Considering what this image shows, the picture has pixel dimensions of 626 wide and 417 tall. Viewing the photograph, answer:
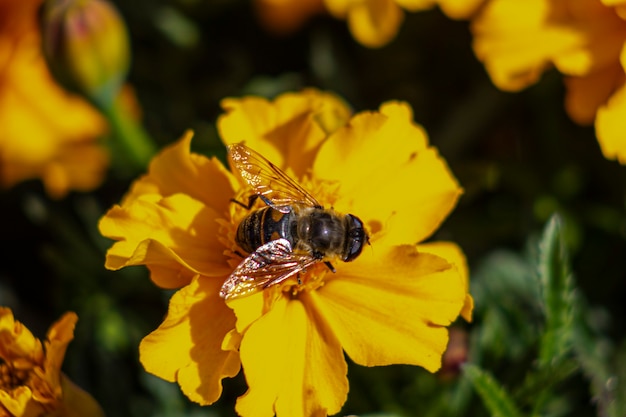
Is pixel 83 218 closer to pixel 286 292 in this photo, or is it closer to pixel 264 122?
pixel 264 122

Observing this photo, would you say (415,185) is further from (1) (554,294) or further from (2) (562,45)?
(2) (562,45)

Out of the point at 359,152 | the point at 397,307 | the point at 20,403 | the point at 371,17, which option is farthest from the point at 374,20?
the point at 20,403

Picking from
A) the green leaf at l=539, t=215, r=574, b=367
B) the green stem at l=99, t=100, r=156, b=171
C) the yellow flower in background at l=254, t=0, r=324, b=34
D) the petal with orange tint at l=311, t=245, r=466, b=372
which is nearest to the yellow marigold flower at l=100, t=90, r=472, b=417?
the petal with orange tint at l=311, t=245, r=466, b=372

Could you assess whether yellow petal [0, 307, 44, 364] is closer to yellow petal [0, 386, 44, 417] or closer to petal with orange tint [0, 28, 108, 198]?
yellow petal [0, 386, 44, 417]

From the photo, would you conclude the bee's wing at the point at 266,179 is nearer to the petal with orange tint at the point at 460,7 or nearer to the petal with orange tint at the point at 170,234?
the petal with orange tint at the point at 170,234

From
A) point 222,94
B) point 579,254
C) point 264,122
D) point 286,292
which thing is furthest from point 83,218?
point 579,254

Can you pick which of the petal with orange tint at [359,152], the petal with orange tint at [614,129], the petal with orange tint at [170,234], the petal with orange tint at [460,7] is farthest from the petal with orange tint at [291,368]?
the petal with orange tint at [460,7]
